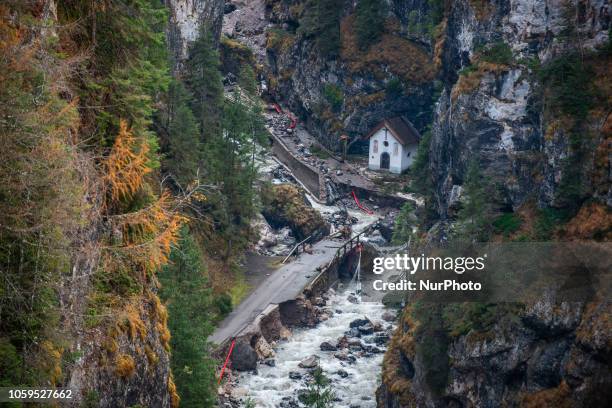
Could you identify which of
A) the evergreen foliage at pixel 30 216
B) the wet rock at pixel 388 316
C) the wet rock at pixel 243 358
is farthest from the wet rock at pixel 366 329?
the evergreen foliage at pixel 30 216

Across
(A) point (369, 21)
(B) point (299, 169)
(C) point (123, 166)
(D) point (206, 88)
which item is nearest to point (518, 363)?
(C) point (123, 166)

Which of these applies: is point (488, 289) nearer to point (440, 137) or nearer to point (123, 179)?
point (440, 137)

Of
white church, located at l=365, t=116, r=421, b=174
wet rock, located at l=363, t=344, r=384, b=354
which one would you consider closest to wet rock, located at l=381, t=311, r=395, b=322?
wet rock, located at l=363, t=344, r=384, b=354

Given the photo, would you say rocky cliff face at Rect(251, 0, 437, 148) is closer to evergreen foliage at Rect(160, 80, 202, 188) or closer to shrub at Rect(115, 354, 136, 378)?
evergreen foliage at Rect(160, 80, 202, 188)

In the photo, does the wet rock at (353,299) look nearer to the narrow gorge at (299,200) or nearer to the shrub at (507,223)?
the narrow gorge at (299,200)

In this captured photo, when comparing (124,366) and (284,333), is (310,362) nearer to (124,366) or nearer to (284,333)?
(284,333)

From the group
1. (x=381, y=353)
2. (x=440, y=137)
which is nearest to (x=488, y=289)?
(x=381, y=353)
